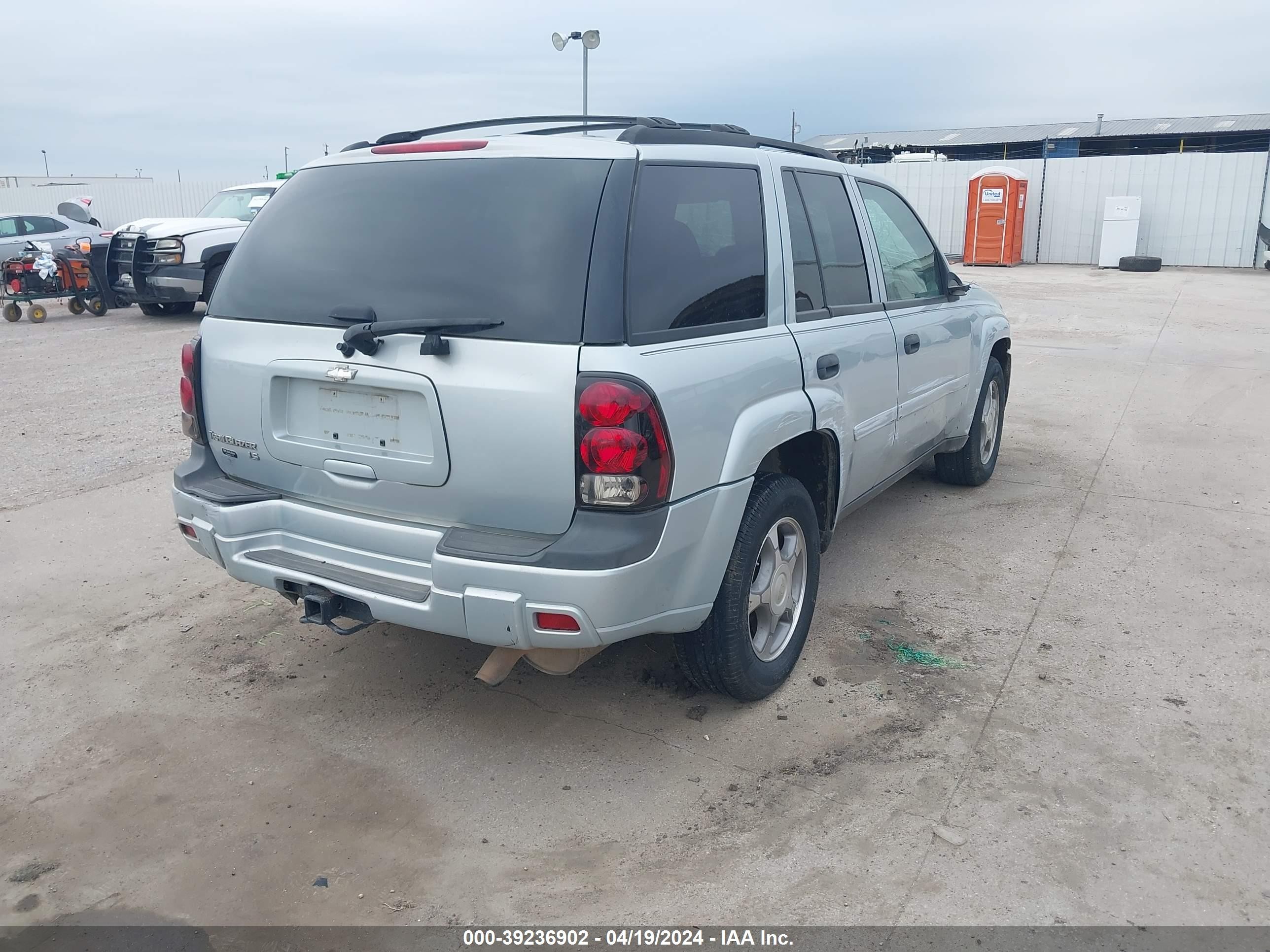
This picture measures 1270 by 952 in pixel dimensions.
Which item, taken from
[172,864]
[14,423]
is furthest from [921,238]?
[14,423]

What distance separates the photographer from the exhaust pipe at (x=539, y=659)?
10.1 feet

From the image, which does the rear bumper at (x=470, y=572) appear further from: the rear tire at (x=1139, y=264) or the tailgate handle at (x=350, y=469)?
the rear tire at (x=1139, y=264)

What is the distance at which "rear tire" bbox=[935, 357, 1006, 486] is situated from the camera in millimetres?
6051

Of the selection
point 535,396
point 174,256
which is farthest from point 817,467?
point 174,256

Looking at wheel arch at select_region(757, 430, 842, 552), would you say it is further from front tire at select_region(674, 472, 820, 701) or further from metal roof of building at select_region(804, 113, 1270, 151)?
metal roof of building at select_region(804, 113, 1270, 151)

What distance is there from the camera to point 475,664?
13.1ft

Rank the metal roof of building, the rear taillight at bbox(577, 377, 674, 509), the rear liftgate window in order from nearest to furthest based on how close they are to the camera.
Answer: the rear taillight at bbox(577, 377, 674, 509) → the rear liftgate window → the metal roof of building

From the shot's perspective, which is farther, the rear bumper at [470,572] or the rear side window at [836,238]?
the rear side window at [836,238]

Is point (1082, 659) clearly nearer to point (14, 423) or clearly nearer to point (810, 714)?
Answer: point (810, 714)

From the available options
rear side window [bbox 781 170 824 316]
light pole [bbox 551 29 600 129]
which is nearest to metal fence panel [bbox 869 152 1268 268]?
light pole [bbox 551 29 600 129]

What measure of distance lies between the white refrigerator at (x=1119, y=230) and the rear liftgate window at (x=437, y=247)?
23.8 meters

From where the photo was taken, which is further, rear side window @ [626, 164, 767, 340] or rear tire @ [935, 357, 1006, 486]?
rear tire @ [935, 357, 1006, 486]

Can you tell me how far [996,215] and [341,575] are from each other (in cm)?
2432

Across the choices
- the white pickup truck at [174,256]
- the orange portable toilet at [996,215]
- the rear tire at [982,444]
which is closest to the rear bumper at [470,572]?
the rear tire at [982,444]
